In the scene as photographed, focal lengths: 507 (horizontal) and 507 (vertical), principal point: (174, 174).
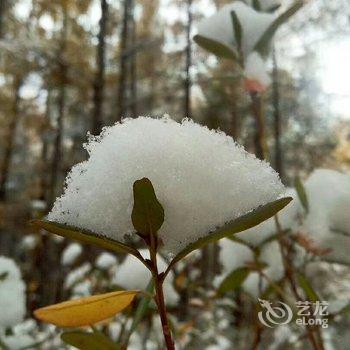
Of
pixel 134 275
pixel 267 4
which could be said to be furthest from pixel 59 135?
pixel 267 4

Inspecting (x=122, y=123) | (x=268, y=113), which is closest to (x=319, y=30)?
(x=268, y=113)

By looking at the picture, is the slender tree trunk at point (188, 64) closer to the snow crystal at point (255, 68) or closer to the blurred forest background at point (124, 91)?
the blurred forest background at point (124, 91)

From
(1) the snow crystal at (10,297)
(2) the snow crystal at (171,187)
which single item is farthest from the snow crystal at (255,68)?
(1) the snow crystal at (10,297)

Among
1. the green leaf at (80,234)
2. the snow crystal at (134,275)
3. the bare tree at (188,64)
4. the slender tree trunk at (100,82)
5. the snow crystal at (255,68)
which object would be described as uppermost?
the bare tree at (188,64)

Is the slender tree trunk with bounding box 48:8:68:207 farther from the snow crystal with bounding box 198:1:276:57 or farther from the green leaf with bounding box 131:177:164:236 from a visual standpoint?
the green leaf with bounding box 131:177:164:236

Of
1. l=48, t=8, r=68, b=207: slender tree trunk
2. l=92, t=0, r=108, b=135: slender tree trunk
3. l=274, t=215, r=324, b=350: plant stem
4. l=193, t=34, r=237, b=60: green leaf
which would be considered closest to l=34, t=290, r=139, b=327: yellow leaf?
l=274, t=215, r=324, b=350: plant stem

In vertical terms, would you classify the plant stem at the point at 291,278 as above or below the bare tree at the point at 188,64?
below
